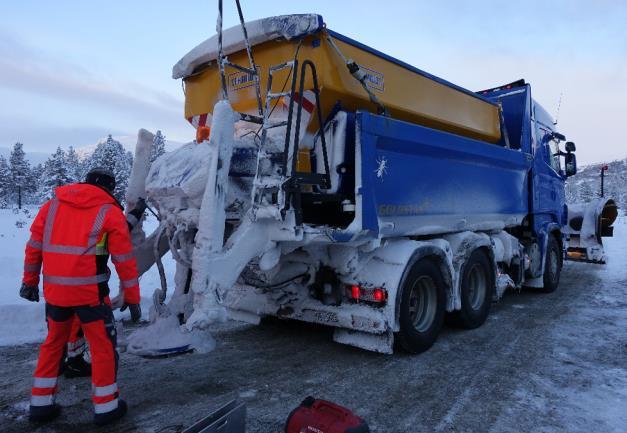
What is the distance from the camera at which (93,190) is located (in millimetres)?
3027

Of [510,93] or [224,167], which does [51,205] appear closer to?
[224,167]

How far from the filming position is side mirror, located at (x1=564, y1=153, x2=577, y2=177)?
27.5ft

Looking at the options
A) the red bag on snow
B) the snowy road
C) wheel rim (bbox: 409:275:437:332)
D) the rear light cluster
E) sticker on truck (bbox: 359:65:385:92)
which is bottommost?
the snowy road

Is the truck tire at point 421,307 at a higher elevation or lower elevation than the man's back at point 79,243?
lower

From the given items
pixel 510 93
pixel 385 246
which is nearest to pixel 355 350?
pixel 385 246

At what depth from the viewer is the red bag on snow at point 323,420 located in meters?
2.18

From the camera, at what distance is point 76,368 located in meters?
3.65

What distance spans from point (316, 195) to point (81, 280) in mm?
1840

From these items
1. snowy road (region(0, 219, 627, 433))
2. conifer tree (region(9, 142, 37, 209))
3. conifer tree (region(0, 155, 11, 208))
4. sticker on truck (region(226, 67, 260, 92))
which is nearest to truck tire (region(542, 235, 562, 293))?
snowy road (region(0, 219, 627, 433))

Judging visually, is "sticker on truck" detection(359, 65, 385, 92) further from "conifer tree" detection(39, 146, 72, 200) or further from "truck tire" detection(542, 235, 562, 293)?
"conifer tree" detection(39, 146, 72, 200)

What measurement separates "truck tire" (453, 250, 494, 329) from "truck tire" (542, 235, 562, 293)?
256cm

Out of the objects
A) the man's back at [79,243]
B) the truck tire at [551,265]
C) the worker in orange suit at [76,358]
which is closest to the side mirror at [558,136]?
the truck tire at [551,265]

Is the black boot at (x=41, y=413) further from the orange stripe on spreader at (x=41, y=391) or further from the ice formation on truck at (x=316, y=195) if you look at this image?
the ice formation on truck at (x=316, y=195)

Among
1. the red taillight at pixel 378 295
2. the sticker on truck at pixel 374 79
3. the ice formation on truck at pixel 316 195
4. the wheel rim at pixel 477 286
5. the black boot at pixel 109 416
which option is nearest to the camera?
the black boot at pixel 109 416
